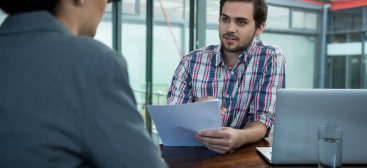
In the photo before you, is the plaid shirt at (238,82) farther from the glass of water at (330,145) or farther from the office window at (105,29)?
the office window at (105,29)

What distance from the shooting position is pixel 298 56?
118 inches

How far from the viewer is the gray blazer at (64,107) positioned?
0.52 m

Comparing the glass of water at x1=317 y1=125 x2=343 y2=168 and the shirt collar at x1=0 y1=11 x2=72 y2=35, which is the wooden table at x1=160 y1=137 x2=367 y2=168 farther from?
the shirt collar at x1=0 y1=11 x2=72 y2=35

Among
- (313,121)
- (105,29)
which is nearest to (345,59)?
(313,121)

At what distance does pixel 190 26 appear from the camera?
119 inches

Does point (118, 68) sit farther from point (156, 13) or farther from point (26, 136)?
point (156, 13)

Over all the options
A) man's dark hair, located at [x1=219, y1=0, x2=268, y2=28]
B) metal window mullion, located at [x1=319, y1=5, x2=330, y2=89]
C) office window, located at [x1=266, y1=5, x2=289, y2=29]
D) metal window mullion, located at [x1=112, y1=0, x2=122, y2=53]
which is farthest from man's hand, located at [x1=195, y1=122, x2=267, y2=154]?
metal window mullion, located at [x1=112, y1=0, x2=122, y2=53]

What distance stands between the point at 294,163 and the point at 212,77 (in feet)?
2.74

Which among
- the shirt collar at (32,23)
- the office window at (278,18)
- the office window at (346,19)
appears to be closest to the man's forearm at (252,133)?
the shirt collar at (32,23)

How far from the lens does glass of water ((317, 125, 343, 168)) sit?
3.06 ft

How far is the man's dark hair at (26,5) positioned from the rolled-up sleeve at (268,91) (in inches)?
47.4

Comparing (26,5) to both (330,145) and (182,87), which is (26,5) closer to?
(330,145)

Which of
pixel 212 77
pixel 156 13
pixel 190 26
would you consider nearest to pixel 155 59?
pixel 156 13

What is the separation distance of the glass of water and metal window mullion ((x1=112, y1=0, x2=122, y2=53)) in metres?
4.28
